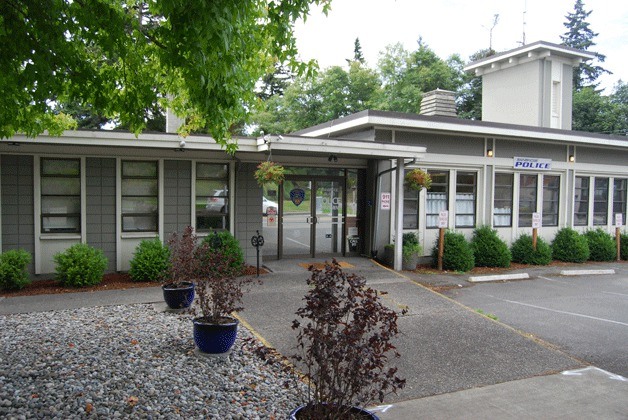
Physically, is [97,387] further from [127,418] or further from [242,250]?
[242,250]

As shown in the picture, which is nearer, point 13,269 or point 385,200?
point 13,269

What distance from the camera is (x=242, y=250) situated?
1197cm

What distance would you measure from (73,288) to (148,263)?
1497 mm

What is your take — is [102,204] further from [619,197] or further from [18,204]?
[619,197]

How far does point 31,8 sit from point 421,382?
5.83 m

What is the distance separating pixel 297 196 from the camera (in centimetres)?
1320

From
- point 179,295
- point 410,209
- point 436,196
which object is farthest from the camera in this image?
point 436,196

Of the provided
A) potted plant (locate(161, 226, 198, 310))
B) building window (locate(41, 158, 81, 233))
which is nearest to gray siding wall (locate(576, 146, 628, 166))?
potted plant (locate(161, 226, 198, 310))

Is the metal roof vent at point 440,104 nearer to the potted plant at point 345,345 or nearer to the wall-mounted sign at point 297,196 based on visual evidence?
the wall-mounted sign at point 297,196

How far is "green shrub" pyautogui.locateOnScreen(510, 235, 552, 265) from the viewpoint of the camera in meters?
15.2

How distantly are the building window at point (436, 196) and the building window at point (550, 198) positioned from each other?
4423 millimetres

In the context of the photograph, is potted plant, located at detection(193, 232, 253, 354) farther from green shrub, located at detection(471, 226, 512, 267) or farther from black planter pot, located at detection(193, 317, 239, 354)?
green shrub, located at detection(471, 226, 512, 267)

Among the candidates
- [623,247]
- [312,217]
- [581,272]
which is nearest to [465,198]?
[581,272]

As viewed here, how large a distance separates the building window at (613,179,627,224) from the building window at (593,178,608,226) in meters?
0.62
